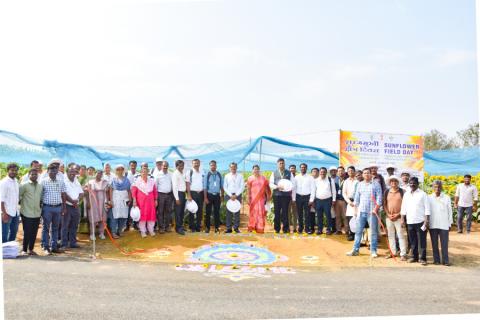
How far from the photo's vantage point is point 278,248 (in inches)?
375

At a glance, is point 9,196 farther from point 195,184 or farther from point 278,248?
point 278,248

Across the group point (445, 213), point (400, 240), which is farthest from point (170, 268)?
point (445, 213)

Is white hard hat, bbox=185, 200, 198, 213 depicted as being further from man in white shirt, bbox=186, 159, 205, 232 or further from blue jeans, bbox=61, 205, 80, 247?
blue jeans, bbox=61, 205, 80, 247

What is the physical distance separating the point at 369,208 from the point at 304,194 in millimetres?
2188

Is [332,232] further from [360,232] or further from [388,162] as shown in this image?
A: [388,162]

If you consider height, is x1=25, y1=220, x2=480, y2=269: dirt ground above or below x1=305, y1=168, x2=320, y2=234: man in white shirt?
below

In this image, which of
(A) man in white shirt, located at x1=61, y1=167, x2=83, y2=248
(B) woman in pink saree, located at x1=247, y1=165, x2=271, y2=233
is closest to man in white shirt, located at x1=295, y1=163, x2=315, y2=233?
(B) woman in pink saree, located at x1=247, y1=165, x2=271, y2=233

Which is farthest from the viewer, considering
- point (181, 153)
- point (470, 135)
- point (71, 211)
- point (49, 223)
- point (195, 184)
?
point (470, 135)

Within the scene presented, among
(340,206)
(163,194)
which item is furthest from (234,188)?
(340,206)

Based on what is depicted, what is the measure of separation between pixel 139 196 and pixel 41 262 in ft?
10.1

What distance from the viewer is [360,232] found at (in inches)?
365

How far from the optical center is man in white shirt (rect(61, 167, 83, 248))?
921 centimetres

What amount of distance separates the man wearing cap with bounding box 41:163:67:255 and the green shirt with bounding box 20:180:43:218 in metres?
0.14

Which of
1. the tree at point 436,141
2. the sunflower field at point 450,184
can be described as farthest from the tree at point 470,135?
the sunflower field at point 450,184
